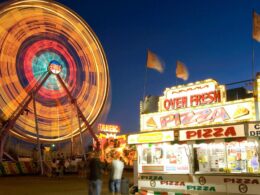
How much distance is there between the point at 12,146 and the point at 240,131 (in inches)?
1343

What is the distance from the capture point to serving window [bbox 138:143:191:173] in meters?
14.5

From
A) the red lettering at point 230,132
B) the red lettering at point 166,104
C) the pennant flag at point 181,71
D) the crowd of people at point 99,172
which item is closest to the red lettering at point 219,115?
the red lettering at point 230,132

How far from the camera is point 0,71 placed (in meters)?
32.3

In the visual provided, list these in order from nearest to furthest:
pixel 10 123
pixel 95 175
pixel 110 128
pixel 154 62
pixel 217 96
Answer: pixel 95 175, pixel 217 96, pixel 154 62, pixel 10 123, pixel 110 128

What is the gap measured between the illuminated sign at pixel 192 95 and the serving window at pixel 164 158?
1.48 m

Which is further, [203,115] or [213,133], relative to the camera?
[203,115]

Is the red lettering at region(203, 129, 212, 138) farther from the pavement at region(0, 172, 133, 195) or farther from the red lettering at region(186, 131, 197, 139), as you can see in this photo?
the pavement at region(0, 172, 133, 195)

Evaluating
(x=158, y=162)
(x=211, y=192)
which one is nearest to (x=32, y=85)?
(x=158, y=162)

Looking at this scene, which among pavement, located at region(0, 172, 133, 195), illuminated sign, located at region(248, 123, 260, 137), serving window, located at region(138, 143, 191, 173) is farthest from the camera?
pavement, located at region(0, 172, 133, 195)

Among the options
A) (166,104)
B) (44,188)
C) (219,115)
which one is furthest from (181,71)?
(44,188)

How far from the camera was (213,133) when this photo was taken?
12.7m

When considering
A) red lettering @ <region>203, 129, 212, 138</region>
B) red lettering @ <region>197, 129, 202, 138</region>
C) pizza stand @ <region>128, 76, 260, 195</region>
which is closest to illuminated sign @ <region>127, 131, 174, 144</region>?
pizza stand @ <region>128, 76, 260, 195</region>

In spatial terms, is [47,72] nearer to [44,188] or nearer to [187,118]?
[44,188]

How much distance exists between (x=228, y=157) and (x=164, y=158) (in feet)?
9.15
